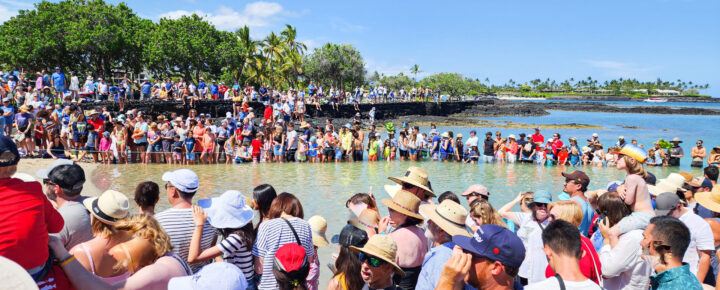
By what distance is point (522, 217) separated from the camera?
4.84m

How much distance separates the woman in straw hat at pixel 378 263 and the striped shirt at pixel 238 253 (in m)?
1.17

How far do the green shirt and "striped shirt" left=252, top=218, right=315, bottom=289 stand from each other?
256 cm

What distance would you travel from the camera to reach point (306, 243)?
3.59 metres

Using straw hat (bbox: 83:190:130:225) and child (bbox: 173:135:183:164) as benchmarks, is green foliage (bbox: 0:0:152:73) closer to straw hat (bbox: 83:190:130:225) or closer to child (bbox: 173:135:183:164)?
child (bbox: 173:135:183:164)

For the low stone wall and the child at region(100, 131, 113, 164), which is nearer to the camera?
the child at region(100, 131, 113, 164)

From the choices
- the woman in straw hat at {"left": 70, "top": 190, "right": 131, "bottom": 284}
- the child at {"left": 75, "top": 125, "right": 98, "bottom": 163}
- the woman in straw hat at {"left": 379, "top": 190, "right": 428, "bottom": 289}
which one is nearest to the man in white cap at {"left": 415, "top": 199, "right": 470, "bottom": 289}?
the woman in straw hat at {"left": 379, "top": 190, "right": 428, "bottom": 289}

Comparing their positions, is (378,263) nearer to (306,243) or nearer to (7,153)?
(306,243)

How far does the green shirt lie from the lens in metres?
3.04

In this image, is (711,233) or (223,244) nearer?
(223,244)

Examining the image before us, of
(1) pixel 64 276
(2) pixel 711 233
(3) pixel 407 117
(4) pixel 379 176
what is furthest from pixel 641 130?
(1) pixel 64 276

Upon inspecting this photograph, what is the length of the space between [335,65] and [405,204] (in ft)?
183

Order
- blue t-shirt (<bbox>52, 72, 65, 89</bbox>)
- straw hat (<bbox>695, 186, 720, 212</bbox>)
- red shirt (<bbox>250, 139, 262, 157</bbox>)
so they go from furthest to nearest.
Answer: blue t-shirt (<bbox>52, 72, 65, 89</bbox>) < red shirt (<bbox>250, 139, 262, 157</bbox>) < straw hat (<bbox>695, 186, 720, 212</bbox>)

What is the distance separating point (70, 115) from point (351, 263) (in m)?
14.7

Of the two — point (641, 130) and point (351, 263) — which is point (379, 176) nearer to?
point (351, 263)
